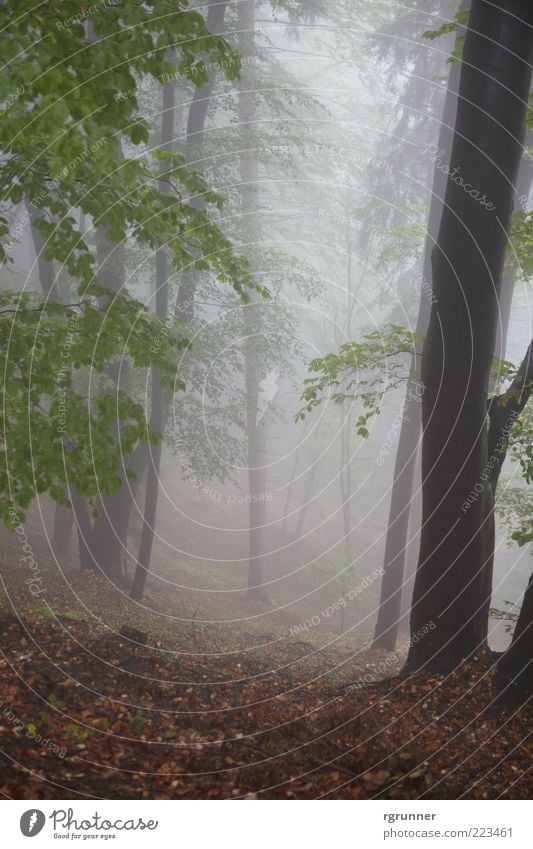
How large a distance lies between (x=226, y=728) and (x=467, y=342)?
4.04 metres

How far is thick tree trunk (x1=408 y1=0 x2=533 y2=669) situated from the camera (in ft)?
19.5

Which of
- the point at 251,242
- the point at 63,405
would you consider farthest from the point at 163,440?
the point at 251,242

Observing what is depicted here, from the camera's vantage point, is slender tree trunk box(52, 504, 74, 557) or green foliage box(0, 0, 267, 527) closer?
green foliage box(0, 0, 267, 527)

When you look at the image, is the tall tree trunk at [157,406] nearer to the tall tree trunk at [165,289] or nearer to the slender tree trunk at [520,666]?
the tall tree trunk at [165,289]

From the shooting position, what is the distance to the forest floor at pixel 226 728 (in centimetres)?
455

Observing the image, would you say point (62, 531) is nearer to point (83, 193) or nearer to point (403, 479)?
point (403, 479)

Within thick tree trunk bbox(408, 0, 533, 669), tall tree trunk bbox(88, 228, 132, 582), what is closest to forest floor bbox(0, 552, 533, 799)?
thick tree trunk bbox(408, 0, 533, 669)

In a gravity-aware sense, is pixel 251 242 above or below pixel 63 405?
above

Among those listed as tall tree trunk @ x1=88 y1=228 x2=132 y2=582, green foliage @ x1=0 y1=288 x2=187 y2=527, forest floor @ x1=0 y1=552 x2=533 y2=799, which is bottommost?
forest floor @ x1=0 y1=552 x2=533 y2=799

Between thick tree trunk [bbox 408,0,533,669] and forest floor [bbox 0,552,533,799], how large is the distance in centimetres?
63

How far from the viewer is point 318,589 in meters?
20.3

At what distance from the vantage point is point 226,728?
5.43 metres

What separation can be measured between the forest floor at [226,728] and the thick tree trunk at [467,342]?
2.06 ft

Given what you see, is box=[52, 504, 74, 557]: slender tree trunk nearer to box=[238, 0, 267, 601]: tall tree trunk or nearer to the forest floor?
box=[238, 0, 267, 601]: tall tree trunk
